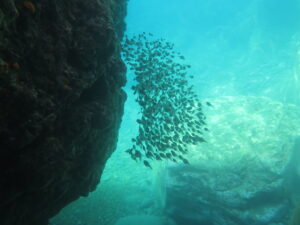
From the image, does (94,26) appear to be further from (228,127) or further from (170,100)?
(228,127)

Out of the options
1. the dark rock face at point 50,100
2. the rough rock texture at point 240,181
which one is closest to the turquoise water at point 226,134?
the rough rock texture at point 240,181

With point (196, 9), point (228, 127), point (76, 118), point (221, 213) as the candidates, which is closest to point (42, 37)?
point (76, 118)

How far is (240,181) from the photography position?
47.2 feet

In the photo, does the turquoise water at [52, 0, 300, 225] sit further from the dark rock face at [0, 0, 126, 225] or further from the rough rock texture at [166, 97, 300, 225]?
the dark rock face at [0, 0, 126, 225]

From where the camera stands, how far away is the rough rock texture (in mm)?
13328

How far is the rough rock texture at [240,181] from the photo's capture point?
43.7ft

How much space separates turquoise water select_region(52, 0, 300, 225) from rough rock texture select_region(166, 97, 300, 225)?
56 millimetres

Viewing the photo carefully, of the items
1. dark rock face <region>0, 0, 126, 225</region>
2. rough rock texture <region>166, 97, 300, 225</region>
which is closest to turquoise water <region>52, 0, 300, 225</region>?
rough rock texture <region>166, 97, 300, 225</region>

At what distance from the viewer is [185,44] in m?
43.4

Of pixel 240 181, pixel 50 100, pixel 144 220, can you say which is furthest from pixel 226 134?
pixel 50 100

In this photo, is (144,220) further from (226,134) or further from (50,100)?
(50,100)

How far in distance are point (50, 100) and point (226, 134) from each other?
733 inches

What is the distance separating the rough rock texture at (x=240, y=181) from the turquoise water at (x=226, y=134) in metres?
0.06

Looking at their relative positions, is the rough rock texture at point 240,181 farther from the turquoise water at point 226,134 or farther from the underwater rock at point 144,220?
the underwater rock at point 144,220
